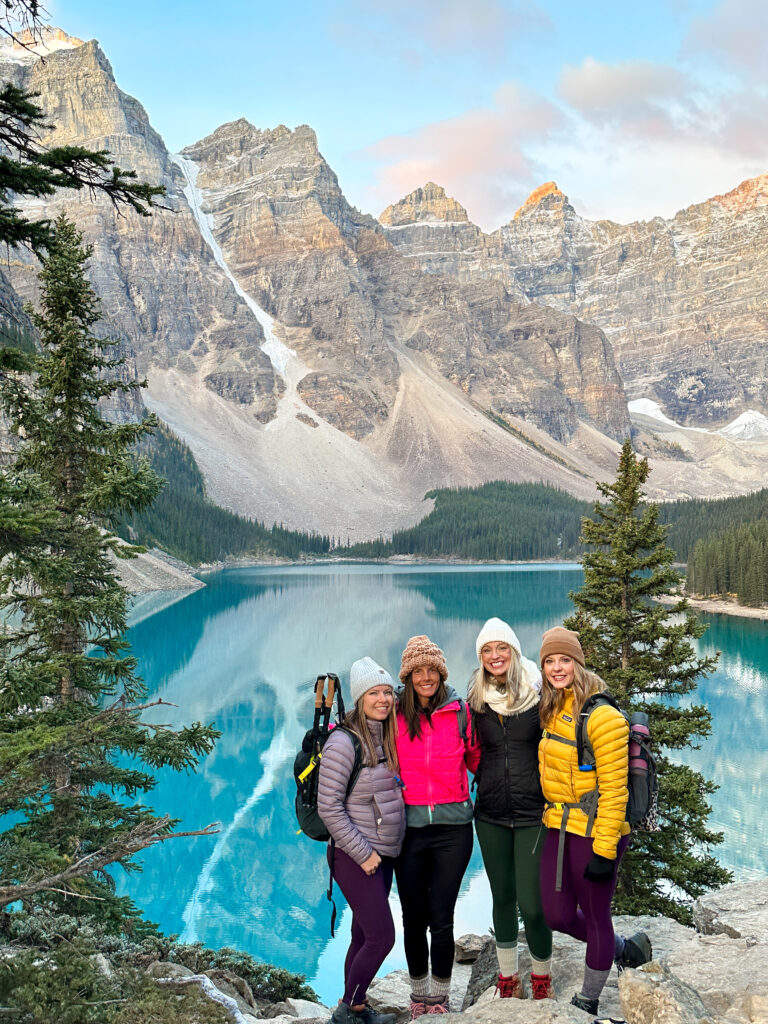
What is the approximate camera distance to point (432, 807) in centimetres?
505

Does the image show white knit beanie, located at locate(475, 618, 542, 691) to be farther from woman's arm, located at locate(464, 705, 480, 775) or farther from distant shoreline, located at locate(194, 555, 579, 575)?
distant shoreline, located at locate(194, 555, 579, 575)

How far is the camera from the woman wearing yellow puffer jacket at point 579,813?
4688 millimetres

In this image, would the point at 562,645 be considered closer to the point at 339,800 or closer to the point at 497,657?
the point at 497,657

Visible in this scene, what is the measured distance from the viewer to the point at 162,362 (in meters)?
186

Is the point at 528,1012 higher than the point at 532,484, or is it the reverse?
the point at 532,484

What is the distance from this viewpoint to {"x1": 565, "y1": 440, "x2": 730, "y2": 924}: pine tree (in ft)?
34.6

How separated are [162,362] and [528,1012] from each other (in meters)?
194

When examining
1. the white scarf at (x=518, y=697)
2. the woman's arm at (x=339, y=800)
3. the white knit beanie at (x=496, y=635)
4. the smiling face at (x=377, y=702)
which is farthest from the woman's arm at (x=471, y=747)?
the woman's arm at (x=339, y=800)

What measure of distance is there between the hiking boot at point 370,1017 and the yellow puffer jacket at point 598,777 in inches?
71.6

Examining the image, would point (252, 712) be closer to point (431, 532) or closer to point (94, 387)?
point (94, 387)

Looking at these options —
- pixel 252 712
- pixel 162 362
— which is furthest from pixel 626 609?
pixel 162 362

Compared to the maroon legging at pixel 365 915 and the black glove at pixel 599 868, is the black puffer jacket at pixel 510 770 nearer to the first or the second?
the black glove at pixel 599 868

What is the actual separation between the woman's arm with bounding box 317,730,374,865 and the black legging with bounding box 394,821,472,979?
369 mm

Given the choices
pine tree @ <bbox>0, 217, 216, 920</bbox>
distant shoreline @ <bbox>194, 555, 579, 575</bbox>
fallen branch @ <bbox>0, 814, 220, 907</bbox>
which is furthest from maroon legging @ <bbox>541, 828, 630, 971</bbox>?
distant shoreline @ <bbox>194, 555, 579, 575</bbox>
